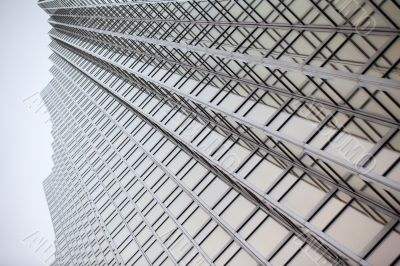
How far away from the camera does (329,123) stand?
21.0m

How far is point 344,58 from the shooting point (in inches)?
828

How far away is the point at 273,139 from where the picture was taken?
85.9 ft

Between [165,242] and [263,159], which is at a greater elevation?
[263,159]

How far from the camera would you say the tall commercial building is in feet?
57.2

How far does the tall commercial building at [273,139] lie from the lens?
17.4 m

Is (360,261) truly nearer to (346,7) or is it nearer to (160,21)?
(346,7)

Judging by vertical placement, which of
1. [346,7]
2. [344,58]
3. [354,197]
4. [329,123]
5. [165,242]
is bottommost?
[165,242]

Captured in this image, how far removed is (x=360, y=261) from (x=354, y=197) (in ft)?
9.99

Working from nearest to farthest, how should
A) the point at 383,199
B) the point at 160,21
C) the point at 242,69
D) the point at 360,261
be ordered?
the point at 360,261, the point at 383,199, the point at 242,69, the point at 160,21

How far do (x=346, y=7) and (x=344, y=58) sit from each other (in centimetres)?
220

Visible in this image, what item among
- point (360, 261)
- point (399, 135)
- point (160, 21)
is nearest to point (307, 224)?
point (360, 261)

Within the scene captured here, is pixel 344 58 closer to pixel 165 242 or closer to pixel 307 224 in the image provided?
pixel 307 224

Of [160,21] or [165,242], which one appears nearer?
[165,242]

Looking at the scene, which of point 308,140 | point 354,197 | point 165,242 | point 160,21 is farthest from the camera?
point 160,21
